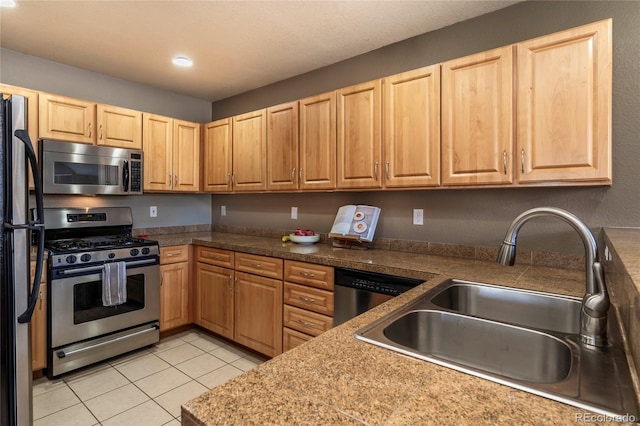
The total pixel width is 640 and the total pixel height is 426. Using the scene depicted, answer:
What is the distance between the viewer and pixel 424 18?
2.28 metres

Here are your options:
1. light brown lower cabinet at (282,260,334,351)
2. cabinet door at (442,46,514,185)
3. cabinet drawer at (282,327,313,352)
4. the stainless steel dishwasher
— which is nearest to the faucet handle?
the stainless steel dishwasher

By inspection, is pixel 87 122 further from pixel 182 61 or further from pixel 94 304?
pixel 94 304

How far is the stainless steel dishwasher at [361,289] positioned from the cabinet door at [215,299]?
1.11m

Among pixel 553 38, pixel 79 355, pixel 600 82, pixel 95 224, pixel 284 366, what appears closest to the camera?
pixel 284 366

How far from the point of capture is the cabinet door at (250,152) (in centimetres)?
316

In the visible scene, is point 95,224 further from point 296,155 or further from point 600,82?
point 600,82

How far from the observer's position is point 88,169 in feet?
9.26

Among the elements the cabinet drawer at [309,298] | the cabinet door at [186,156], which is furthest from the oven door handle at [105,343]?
the cabinet door at [186,156]

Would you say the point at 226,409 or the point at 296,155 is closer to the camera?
the point at 226,409

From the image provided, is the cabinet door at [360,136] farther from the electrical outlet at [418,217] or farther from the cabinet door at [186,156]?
the cabinet door at [186,156]

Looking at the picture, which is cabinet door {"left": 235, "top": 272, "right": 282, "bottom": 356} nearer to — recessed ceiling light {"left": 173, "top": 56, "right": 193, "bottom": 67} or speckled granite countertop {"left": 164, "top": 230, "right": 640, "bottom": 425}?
speckled granite countertop {"left": 164, "top": 230, "right": 640, "bottom": 425}

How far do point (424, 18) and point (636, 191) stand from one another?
1.63 metres

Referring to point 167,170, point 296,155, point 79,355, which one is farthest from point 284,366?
point 167,170

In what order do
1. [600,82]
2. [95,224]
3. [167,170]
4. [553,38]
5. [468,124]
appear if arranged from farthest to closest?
1. [167,170]
2. [95,224]
3. [468,124]
4. [553,38]
5. [600,82]
